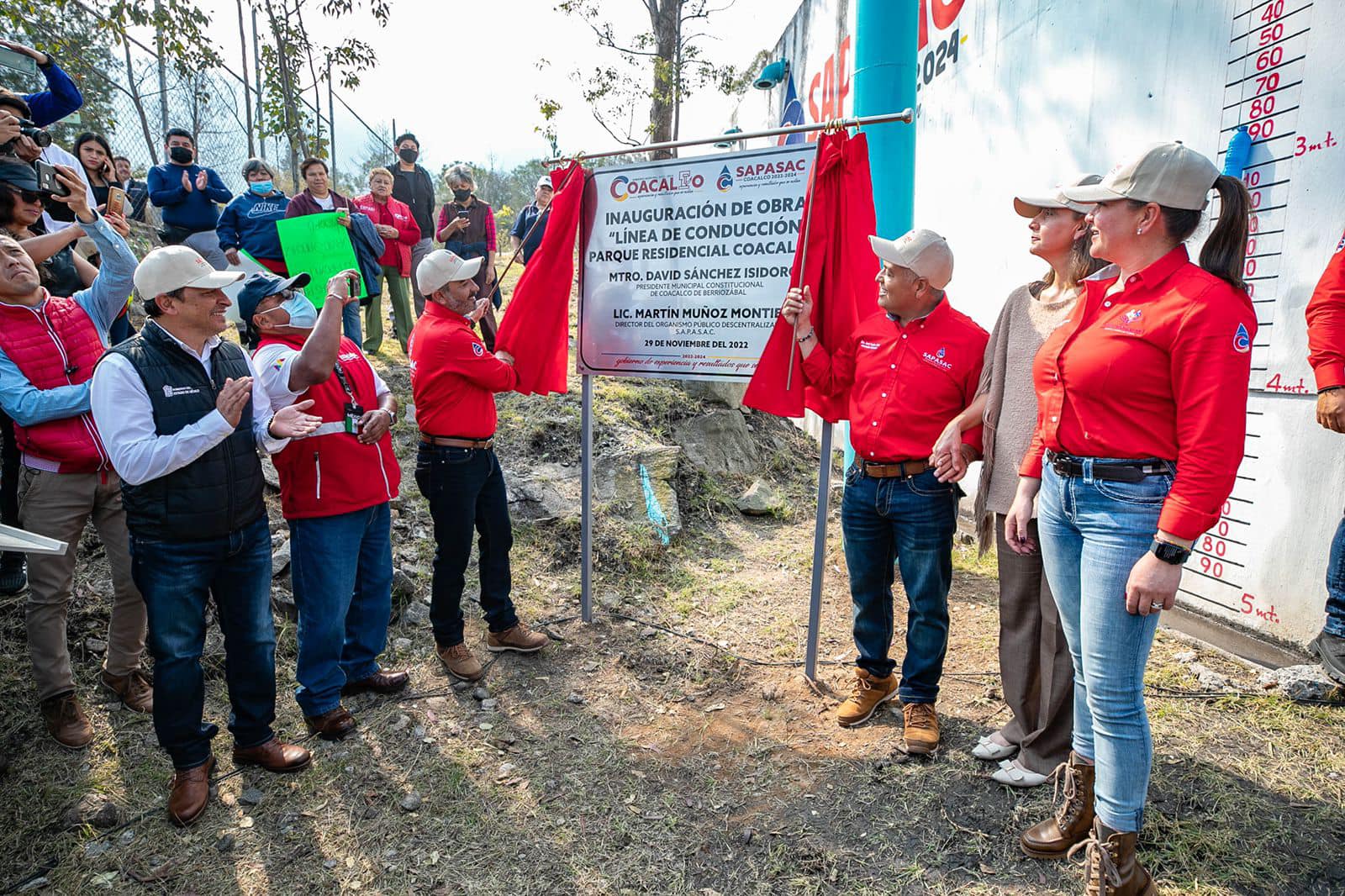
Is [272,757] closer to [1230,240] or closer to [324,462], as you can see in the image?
[324,462]

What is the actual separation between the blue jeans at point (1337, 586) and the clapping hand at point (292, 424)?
4092 mm

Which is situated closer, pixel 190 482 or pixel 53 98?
pixel 190 482

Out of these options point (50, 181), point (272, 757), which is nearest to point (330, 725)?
point (272, 757)

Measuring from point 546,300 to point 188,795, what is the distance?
106 inches

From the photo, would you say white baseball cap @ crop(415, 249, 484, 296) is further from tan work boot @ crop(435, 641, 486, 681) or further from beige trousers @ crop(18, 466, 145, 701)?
tan work boot @ crop(435, 641, 486, 681)

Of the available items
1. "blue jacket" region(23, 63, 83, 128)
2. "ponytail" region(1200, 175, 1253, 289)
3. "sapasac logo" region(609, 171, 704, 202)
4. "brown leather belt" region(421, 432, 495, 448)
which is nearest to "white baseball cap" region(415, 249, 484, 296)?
"brown leather belt" region(421, 432, 495, 448)

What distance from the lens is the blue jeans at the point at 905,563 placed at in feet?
10.2

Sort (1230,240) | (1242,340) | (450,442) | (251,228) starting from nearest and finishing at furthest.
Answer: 1. (1242,340)
2. (1230,240)
3. (450,442)
4. (251,228)

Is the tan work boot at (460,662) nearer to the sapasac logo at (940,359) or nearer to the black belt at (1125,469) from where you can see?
the sapasac logo at (940,359)

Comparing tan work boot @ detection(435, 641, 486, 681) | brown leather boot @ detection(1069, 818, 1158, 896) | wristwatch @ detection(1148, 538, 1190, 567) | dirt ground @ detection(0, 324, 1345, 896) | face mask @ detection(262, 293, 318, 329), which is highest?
face mask @ detection(262, 293, 318, 329)

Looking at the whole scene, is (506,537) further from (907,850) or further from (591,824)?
(907,850)

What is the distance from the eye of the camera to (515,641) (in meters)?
4.13

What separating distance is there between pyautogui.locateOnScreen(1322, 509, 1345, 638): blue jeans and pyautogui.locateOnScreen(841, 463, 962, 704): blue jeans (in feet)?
4.94

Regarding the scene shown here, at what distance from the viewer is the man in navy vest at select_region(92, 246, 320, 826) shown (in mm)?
2596
